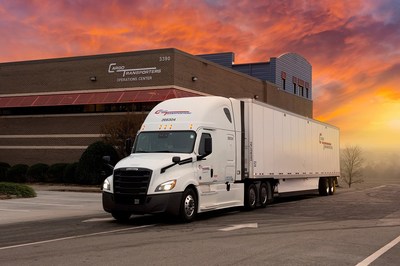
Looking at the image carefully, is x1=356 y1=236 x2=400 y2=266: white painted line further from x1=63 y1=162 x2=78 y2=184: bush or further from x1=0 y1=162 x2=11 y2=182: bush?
x1=0 y1=162 x2=11 y2=182: bush

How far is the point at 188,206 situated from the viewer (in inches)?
538

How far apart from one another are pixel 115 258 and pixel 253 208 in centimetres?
1029

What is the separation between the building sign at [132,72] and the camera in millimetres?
34312

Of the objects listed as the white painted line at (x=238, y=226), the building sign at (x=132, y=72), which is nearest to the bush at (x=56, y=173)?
the building sign at (x=132, y=72)

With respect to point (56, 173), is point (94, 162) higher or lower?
higher

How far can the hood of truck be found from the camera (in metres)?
13.2

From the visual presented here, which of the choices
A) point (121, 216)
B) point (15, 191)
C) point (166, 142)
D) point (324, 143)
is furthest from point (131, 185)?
point (324, 143)

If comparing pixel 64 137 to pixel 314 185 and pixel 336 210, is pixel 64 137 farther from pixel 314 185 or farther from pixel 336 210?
pixel 336 210

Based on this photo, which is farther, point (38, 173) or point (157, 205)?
point (38, 173)

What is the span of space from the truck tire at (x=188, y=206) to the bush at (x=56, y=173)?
2249cm

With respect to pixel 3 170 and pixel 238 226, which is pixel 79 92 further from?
pixel 238 226

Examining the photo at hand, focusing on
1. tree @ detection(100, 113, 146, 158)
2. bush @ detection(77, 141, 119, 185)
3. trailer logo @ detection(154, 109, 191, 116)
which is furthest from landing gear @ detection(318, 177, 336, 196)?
trailer logo @ detection(154, 109, 191, 116)

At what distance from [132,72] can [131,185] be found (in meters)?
22.5

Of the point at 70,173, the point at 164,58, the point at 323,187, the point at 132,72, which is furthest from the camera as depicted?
the point at 132,72
